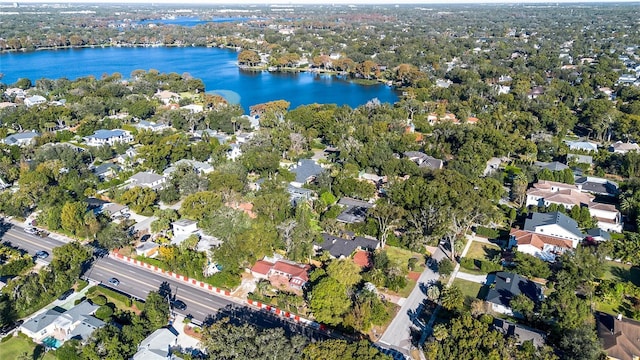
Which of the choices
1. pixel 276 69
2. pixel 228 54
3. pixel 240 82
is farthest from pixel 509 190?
pixel 228 54

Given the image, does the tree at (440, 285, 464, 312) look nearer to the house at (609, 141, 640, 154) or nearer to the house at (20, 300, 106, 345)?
the house at (20, 300, 106, 345)

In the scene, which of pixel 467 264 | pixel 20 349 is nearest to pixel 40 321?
pixel 20 349

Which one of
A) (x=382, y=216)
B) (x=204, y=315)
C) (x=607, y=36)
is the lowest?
(x=204, y=315)

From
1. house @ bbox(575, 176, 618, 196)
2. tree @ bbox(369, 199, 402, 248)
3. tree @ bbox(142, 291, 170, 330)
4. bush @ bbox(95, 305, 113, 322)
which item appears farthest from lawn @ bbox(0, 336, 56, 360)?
house @ bbox(575, 176, 618, 196)

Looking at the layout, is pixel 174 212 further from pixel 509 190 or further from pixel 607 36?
pixel 607 36

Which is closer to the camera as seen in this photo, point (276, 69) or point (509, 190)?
point (509, 190)

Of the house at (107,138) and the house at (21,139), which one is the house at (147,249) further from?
the house at (21,139)
